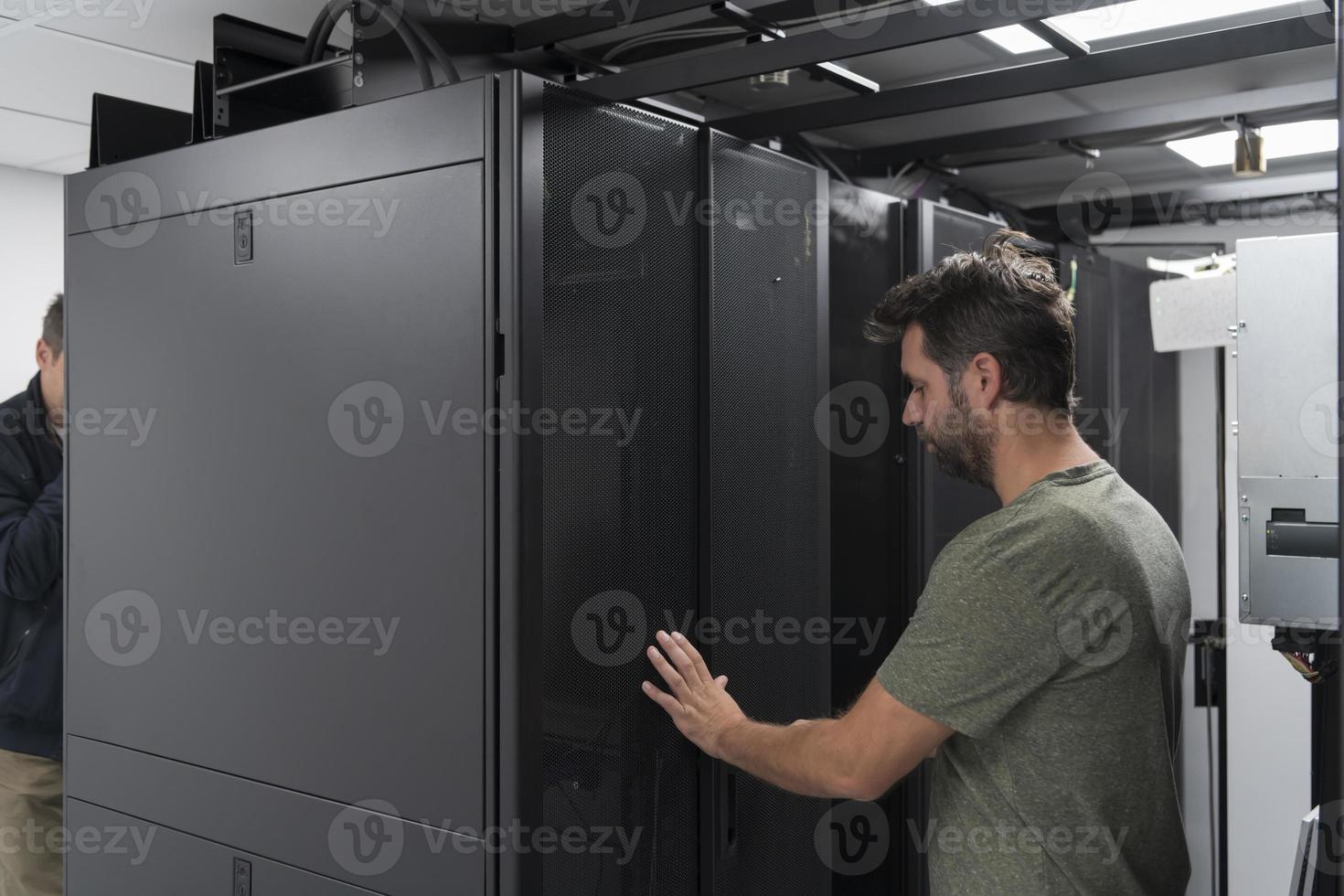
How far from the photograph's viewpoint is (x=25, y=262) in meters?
3.92

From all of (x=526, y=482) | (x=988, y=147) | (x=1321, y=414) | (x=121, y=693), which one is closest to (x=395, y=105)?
A: (x=526, y=482)

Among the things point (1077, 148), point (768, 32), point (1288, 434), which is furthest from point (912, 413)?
point (1077, 148)

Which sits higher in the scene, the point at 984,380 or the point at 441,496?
the point at 984,380

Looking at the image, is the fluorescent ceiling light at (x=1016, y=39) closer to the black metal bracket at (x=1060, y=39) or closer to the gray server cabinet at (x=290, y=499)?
the black metal bracket at (x=1060, y=39)

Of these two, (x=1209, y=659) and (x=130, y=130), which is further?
(x=1209, y=659)

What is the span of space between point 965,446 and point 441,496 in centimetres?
72

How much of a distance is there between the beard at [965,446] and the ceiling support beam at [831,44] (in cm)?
47

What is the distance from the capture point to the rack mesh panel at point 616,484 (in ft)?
5.12

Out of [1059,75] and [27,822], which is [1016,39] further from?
[27,822]

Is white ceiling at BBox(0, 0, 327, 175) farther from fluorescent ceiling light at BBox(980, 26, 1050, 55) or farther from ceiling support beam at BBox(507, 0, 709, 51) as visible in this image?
fluorescent ceiling light at BBox(980, 26, 1050, 55)

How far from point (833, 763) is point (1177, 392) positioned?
2799 mm

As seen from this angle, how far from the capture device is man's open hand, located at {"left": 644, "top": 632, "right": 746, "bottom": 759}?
5.44 feet

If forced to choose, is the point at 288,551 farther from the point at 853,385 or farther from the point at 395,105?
the point at 853,385

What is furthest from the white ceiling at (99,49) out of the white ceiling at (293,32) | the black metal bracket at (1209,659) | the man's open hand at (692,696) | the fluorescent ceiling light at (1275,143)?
the black metal bracket at (1209,659)
